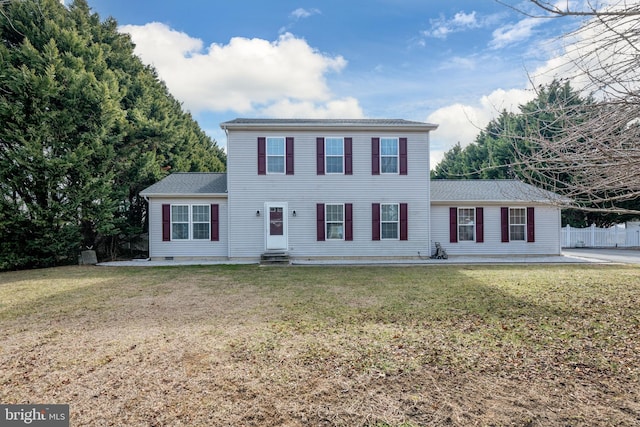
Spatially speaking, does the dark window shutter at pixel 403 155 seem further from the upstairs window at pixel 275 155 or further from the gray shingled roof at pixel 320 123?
the upstairs window at pixel 275 155

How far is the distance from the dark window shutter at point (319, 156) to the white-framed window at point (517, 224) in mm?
8396

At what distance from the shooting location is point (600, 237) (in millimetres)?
18812

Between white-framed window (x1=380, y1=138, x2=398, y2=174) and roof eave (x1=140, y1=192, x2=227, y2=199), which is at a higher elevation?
white-framed window (x1=380, y1=138, x2=398, y2=174)

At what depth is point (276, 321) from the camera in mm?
5316

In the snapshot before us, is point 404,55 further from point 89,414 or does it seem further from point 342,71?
point 89,414

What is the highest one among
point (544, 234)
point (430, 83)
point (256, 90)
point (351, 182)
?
point (256, 90)

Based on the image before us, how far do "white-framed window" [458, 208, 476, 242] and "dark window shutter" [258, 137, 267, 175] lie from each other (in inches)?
337

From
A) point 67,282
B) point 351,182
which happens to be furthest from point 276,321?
point 351,182

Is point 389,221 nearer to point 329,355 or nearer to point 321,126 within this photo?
point 321,126

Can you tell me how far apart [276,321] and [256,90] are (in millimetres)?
16250

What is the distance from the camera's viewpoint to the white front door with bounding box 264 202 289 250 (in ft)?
43.4

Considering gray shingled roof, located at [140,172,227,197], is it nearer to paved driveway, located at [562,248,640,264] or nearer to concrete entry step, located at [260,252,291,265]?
concrete entry step, located at [260,252,291,265]

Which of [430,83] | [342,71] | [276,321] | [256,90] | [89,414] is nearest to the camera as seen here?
[89,414]

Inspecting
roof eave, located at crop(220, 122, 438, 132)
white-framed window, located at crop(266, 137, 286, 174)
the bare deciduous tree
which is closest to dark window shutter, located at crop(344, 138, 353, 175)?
roof eave, located at crop(220, 122, 438, 132)
